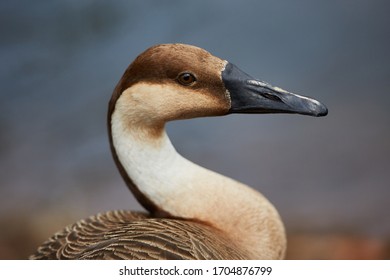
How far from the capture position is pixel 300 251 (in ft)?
4.70

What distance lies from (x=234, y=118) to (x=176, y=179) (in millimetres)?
276

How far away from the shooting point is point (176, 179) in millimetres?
1245

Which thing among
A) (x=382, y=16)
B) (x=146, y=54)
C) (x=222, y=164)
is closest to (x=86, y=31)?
(x=146, y=54)

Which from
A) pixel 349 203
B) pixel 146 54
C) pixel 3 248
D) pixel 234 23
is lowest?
pixel 3 248

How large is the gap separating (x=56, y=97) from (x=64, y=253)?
38 cm

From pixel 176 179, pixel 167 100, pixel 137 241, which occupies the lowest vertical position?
pixel 137 241

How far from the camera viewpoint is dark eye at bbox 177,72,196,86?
45.4 inches

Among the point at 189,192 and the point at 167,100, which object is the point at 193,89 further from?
the point at 189,192

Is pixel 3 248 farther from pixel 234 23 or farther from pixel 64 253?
pixel 234 23

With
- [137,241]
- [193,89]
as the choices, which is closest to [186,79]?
[193,89]

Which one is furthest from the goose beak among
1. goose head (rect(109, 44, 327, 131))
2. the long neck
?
the long neck

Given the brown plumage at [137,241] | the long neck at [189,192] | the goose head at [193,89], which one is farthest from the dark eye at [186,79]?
the brown plumage at [137,241]

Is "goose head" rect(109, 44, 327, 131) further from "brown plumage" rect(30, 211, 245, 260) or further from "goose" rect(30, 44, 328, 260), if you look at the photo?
"brown plumage" rect(30, 211, 245, 260)

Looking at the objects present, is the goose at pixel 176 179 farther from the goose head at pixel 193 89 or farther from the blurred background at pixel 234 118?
the blurred background at pixel 234 118
